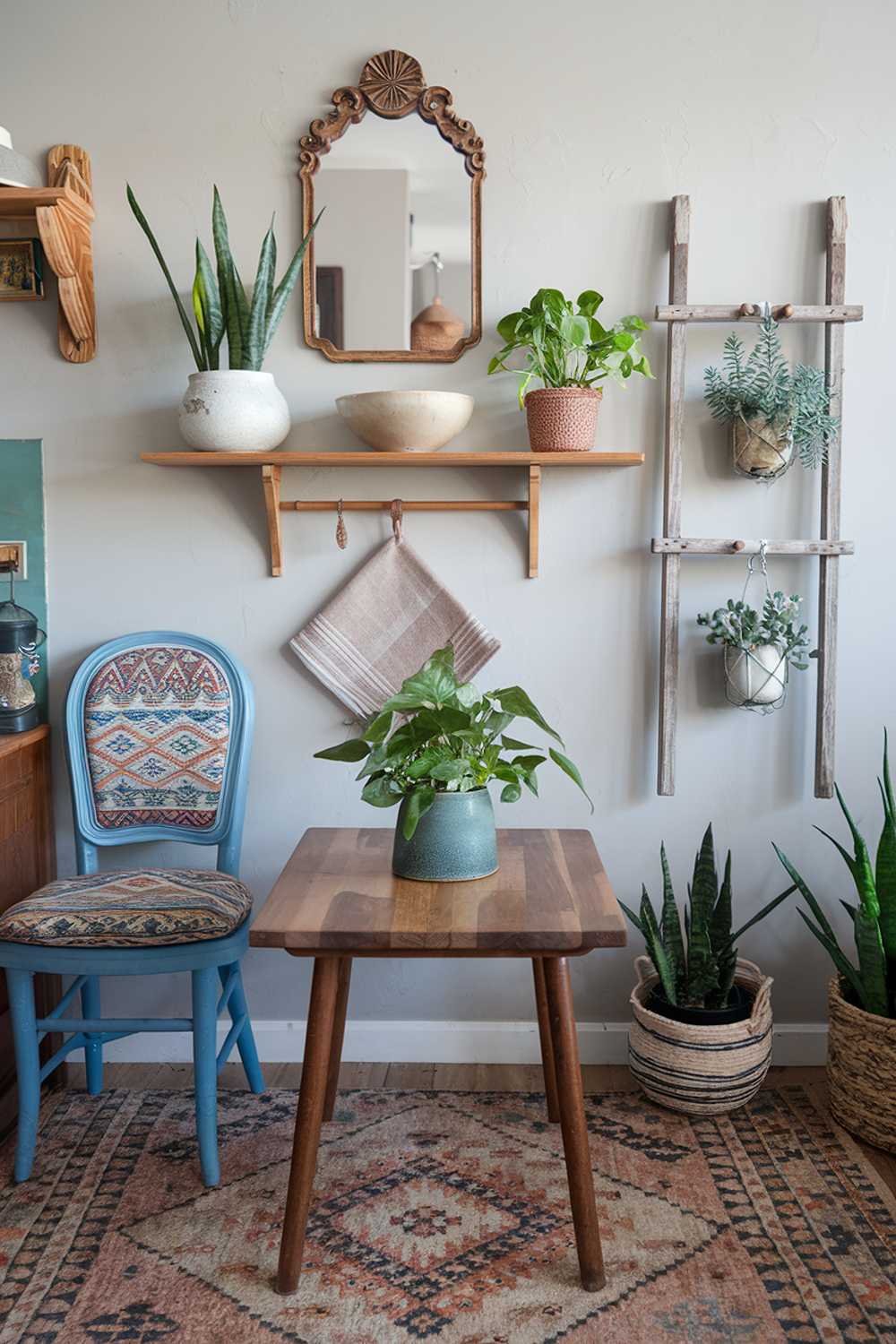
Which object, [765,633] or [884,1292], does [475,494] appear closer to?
[765,633]

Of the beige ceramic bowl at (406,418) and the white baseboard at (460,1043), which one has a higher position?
the beige ceramic bowl at (406,418)

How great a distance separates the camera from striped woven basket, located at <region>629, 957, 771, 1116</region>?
237 centimetres

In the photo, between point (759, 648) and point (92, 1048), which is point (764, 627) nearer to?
point (759, 648)

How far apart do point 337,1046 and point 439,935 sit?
813 millimetres

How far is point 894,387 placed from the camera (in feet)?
8.34

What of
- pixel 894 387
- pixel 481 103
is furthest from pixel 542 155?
pixel 894 387

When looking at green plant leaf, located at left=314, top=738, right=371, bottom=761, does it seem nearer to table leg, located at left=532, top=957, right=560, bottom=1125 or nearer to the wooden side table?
the wooden side table

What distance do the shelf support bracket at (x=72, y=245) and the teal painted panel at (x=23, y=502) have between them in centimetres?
23

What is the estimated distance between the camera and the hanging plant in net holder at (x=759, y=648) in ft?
8.04

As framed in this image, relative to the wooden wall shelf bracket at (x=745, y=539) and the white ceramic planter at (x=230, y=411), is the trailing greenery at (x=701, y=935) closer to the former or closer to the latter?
the wooden wall shelf bracket at (x=745, y=539)

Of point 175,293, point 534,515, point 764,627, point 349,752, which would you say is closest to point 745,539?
point 764,627

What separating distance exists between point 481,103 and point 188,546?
117 centimetres

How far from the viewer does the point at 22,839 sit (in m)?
2.47

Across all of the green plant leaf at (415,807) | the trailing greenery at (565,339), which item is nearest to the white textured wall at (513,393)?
the trailing greenery at (565,339)
